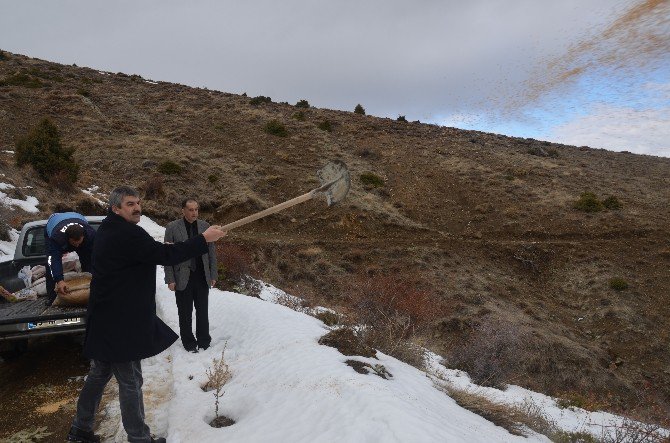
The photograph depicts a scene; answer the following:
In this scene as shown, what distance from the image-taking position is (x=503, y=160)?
92.0 ft

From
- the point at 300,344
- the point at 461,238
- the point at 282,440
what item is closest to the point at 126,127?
the point at 461,238

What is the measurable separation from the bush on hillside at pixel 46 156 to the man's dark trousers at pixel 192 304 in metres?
14.4

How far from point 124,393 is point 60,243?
274 cm

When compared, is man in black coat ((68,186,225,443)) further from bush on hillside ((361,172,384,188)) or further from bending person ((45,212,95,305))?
bush on hillside ((361,172,384,188))

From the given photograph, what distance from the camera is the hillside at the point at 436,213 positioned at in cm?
1336

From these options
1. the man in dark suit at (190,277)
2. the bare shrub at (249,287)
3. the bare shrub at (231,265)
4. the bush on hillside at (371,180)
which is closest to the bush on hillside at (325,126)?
the bush on hillside at (371,180)

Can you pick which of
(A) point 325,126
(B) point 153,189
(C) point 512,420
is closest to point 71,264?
(C) point 512,420

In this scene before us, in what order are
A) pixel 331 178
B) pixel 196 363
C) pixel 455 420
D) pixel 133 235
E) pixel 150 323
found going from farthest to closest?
pixel 196 363 → pixel 331 178 → pixel 455 420 → pixel 150 323 → pixel 133 235

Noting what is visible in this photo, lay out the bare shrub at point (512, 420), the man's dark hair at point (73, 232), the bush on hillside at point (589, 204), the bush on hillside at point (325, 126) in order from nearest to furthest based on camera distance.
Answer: the bare shrub at point (512, 420), the man's dark hair at point (73, 232), the bush on hillside at point (589, 204), the bush on hillside at point (325, 126)

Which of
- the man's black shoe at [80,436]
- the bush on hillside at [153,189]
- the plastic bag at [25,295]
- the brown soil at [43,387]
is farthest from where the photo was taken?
the bush on hillside at [153,189]

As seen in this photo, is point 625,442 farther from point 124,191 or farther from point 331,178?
point 124,191

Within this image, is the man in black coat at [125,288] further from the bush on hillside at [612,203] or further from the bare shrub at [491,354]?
the bush on hillside at [612,203]

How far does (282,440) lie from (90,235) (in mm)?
3784

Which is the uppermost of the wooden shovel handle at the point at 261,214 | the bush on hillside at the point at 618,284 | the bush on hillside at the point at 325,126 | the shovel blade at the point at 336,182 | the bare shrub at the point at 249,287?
the bush on hillside at the point at 325,126
